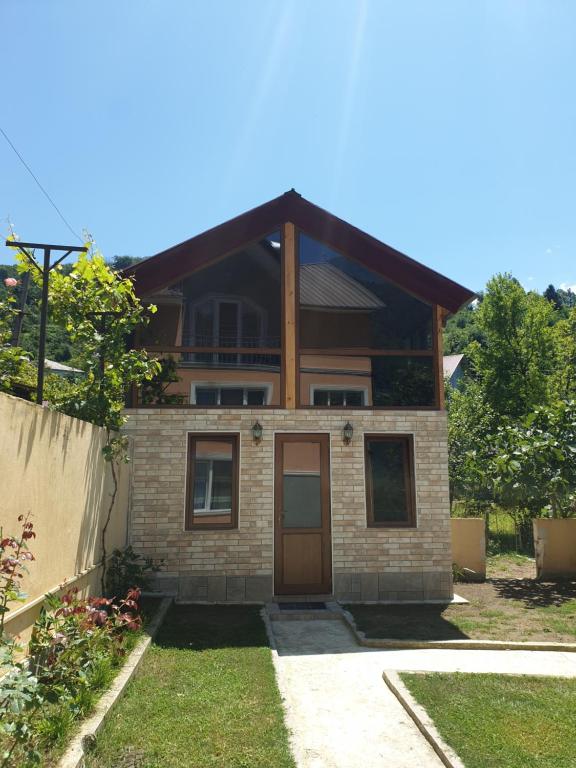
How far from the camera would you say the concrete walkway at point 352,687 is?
4090 mm

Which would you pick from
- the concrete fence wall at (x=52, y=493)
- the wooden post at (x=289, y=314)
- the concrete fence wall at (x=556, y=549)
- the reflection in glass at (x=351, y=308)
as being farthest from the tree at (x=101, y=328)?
the concrete fence wall at (x=556, y=549)

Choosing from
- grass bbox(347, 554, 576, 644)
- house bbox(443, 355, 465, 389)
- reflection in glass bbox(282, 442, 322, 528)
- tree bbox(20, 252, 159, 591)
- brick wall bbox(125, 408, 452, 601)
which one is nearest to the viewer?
grass bbox(347, 554, 576, 644)

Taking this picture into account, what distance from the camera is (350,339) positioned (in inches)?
387

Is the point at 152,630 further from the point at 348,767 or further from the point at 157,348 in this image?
the point at 157,348

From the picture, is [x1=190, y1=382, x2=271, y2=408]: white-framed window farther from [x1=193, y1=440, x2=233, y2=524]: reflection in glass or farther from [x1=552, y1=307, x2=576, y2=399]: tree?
[x1=552, y1=307, x2=576, y2=399]: tree

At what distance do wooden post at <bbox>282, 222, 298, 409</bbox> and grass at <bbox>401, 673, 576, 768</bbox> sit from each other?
16.3 ft

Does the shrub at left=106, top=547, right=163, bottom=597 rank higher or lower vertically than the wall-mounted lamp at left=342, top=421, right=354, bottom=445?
lower

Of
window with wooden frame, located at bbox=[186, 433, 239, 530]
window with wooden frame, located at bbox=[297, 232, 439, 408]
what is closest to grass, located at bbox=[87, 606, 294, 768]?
window with wooden frame, located at bbox=[186, 433, 239, 530]

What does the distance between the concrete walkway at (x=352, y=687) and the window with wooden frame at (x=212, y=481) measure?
6.61ft

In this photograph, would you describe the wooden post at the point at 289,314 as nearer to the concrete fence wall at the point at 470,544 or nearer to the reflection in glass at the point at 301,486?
the reflection in glass at the point at 301,486

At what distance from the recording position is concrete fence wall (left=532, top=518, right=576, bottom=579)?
11.3 meters

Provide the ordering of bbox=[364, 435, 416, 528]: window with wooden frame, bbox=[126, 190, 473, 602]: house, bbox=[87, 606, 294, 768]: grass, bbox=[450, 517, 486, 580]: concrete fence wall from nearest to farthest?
bbox=[87, 606, 294, 768]: grass
bbox=[126, 190, 473, 602]: house
bbox=[364, 435, 416, 528]: window with wooden frame
bbox=[450, 517, 486, 580]: concrete fence wall

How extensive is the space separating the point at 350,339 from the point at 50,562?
6.25 meters

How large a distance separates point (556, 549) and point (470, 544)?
5.78 ft
